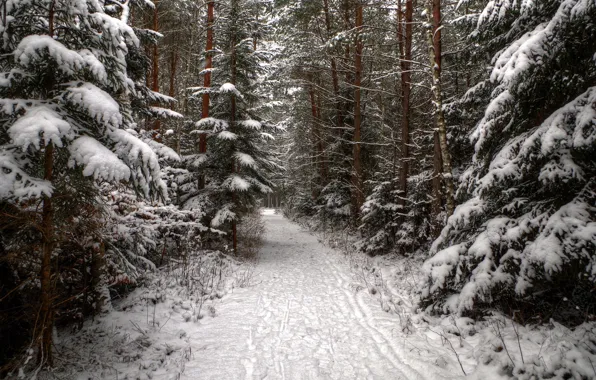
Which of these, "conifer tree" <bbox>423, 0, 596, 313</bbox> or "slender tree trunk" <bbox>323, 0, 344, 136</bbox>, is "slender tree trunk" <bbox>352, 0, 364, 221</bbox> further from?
"conifer tree" <bbox>423, 0, 596, 313</bbox>

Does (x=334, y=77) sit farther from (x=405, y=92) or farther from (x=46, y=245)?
(x=46, y=245)

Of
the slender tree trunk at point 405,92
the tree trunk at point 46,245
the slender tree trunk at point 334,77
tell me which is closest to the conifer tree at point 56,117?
the tree trunk at point 46,245

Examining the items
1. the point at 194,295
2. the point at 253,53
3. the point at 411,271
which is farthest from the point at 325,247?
the point at 253,53

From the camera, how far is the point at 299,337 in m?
5.34

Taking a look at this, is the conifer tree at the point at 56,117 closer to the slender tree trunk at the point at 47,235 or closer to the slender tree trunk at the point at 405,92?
the slender tree trunk at the point at 47,235

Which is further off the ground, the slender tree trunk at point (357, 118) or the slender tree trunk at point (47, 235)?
the slender tree trunk at point (357, 118)

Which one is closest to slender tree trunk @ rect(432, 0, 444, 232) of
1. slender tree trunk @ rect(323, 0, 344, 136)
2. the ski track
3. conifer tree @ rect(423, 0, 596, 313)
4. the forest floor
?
the forest floor

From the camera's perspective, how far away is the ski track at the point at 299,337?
424cm

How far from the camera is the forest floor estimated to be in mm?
3996

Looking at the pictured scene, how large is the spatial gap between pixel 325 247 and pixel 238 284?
23.6 ft

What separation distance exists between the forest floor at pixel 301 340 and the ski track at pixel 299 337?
20mm

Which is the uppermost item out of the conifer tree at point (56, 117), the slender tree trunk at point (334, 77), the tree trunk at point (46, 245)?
the slender tree trunk at point (334, 77)

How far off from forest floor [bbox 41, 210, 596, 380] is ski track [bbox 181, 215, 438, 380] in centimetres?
2

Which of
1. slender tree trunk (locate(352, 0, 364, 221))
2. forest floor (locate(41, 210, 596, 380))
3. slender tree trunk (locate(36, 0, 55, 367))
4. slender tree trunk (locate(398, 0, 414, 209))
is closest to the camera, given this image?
slender tree trunk (locate(36, 0, 55, 367))
